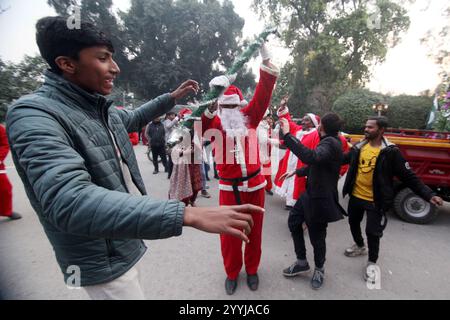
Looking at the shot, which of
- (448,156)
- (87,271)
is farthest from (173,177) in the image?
(448,156)

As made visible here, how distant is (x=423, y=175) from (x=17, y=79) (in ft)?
26.8

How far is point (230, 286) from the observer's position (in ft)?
7.46

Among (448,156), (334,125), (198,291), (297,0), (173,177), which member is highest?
(297,0)

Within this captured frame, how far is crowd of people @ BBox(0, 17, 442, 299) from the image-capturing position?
2.33 feet

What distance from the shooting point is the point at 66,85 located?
40.6 inches

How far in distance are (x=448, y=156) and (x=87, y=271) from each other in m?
4.61

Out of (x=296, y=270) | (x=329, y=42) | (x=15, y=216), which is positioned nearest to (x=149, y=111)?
(x=296, y=270)

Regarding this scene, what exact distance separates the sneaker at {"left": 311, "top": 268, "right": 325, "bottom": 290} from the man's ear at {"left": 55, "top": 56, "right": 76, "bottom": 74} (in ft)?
8.21

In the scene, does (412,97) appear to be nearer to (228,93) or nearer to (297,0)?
(297,0)

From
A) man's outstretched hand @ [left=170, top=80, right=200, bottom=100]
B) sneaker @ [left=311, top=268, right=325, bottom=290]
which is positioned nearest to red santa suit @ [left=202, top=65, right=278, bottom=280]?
man's outstretched hand @ [left=170, top=80, right=200, bottom=100]

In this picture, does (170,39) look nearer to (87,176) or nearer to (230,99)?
(230,99)

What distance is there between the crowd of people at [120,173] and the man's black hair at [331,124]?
0.04 ft

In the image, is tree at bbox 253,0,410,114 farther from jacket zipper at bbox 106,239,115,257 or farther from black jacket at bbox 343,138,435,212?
jacket zipper at bbox 106,239,115,257
